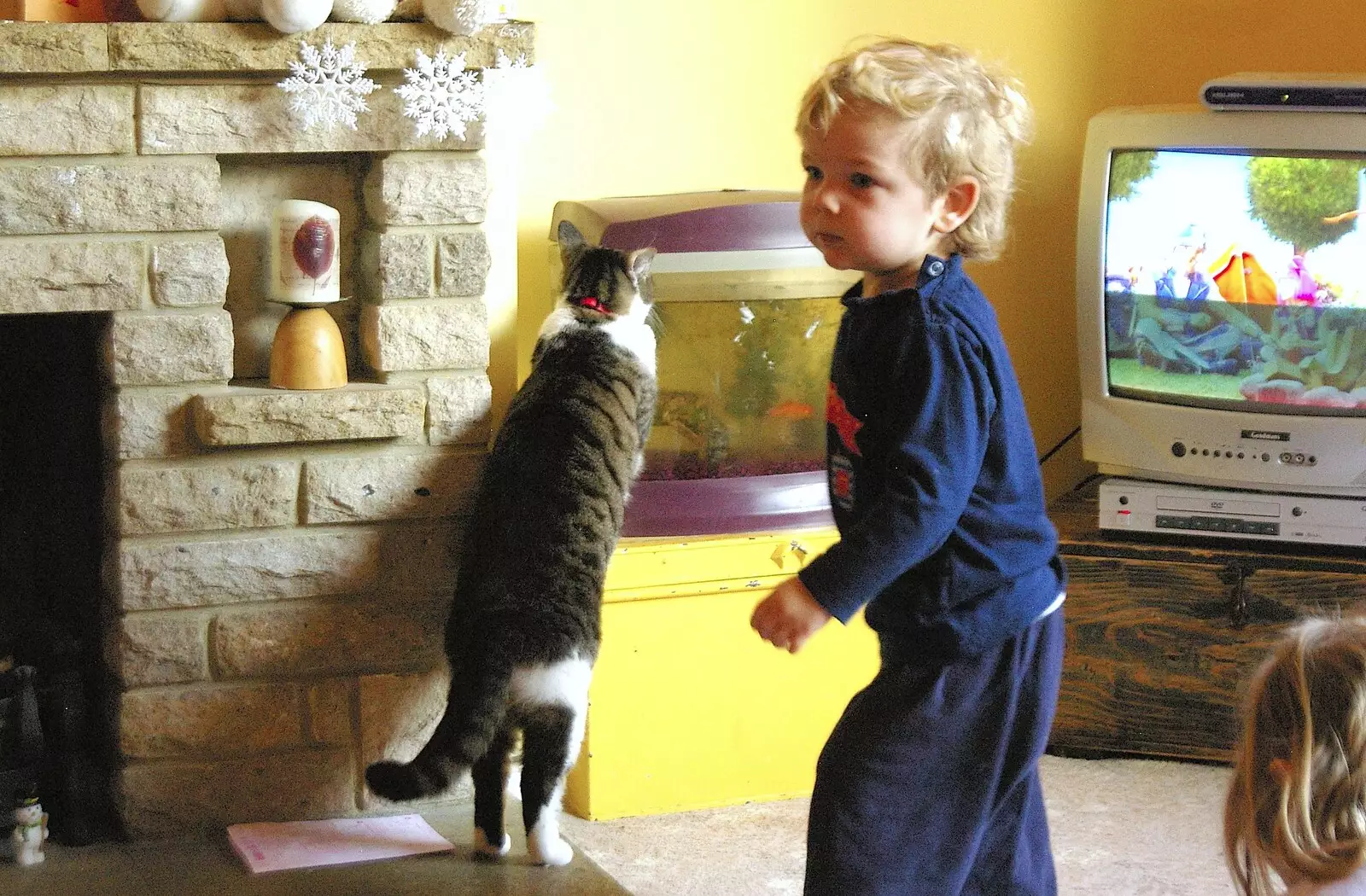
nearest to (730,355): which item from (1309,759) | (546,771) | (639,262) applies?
(639,262)

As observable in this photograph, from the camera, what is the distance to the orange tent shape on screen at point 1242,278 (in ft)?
8.00

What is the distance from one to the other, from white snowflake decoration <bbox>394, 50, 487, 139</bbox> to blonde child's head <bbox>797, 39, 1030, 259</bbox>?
2.07ft

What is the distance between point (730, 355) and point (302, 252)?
26.5 inches

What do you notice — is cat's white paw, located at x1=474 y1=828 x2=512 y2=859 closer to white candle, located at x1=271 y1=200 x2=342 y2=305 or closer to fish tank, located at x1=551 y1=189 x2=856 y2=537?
fish tank, located at x1=551 y1=189 x2=856 y2=537

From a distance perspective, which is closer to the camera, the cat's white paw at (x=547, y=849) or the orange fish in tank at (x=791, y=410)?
the cat's white paw at (x=547, y=849)

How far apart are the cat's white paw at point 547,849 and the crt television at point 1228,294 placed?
1.16 m

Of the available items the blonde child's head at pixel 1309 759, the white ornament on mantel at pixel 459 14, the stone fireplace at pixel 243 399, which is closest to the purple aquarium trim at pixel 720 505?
the stone fireplace at pixel 243 399

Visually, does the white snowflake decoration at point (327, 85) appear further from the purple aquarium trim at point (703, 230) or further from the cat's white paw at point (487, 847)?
the cat's white paw at point (487, 847)

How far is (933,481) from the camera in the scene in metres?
1.43

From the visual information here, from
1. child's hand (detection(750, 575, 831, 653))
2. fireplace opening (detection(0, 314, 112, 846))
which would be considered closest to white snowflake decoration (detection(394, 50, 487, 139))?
fireplace opening (detection(0, 314, 112, 846))

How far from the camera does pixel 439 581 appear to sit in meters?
2.20

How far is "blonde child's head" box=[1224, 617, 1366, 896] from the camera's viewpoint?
1130mm

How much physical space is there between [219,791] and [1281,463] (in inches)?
67.0

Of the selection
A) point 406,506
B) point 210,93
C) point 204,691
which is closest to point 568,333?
point 406,506
